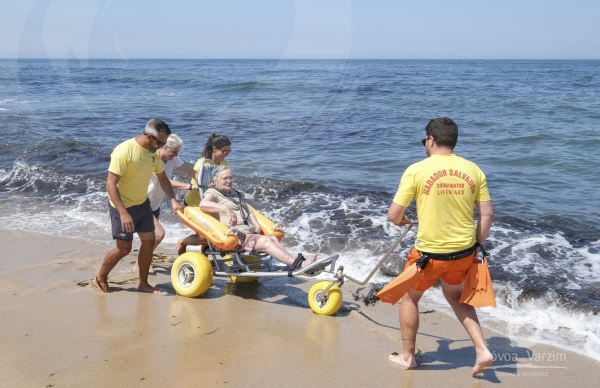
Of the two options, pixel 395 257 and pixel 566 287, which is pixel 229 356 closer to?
pixel 395 257

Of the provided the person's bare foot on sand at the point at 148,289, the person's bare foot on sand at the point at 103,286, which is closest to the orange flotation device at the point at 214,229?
the person's bare foot on sand at the point at 148,289

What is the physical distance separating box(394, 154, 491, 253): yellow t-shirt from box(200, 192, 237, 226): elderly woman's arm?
2248mm

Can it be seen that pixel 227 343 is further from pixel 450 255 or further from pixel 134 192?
pixel 450 255

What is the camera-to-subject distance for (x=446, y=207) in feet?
13.2

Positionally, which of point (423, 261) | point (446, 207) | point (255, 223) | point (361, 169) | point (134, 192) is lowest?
point (361, 169)

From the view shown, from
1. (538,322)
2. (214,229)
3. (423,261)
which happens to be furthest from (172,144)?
(538,322)

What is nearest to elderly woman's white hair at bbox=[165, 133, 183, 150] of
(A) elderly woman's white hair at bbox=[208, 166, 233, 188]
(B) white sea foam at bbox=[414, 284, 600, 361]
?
(A) elderly woman's white hair at bbox=[208, 166, 233, 188]

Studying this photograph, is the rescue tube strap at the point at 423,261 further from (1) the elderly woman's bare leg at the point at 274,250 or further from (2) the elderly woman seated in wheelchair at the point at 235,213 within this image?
(2) the elderly woman seated in wheelchair at the point at 235,213

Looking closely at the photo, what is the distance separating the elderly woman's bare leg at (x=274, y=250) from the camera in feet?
18.4

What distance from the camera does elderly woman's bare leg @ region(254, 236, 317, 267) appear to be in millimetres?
5594

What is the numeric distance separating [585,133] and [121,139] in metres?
12.6

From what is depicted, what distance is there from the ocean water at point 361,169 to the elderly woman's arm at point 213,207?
1777 mm

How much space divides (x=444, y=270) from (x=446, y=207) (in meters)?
0.47

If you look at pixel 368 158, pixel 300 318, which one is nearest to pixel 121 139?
pixel 368 158
